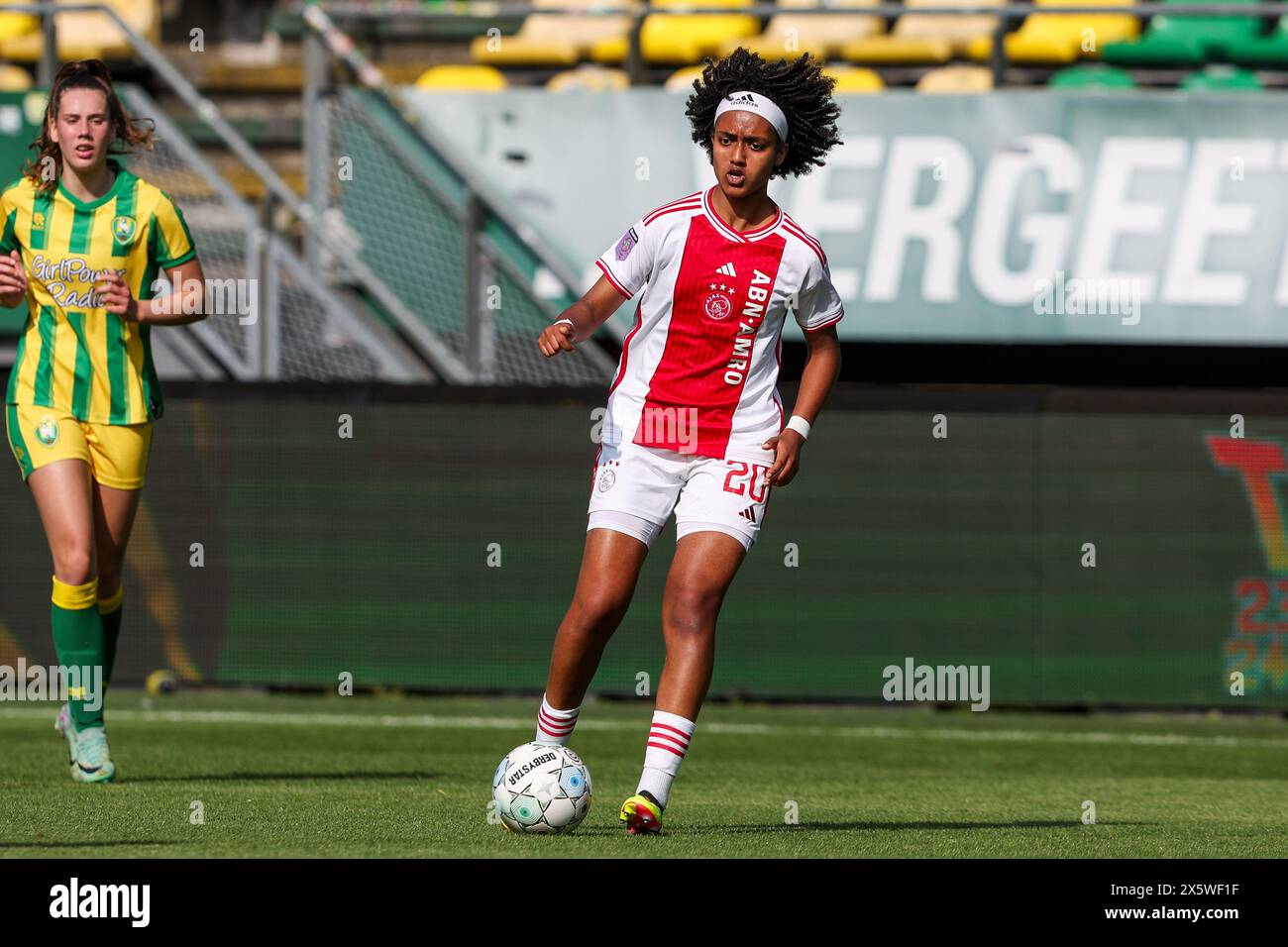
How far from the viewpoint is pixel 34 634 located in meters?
12.5

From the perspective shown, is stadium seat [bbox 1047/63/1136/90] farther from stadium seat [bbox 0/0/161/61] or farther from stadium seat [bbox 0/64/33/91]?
stadium seat [bbox 0/64/33/91]

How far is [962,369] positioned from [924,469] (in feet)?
9.01

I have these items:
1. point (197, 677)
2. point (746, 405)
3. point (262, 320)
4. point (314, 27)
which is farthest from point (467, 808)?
point (314, 27)

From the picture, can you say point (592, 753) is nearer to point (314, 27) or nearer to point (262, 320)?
point (262, 320)

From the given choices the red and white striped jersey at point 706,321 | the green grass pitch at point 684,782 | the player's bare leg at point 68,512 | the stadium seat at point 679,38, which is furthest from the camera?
the stadium seat at point 679,38

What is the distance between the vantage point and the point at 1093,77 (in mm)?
15375

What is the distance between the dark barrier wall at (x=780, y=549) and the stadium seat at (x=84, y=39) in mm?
5129

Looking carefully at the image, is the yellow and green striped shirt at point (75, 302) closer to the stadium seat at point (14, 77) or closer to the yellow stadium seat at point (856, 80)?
the yellow stadium seat at point (856, 80)

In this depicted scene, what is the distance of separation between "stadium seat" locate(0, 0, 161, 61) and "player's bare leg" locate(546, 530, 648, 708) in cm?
1075

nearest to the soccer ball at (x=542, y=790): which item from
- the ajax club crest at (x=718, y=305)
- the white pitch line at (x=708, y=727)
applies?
the ajax club crest at (x=718, y=305)

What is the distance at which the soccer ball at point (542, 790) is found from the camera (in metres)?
6.70

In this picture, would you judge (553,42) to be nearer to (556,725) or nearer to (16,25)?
(16,25)

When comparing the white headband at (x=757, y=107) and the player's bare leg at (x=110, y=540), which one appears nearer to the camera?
the white headband at (x=757, y=107)

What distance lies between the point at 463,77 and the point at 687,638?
994cm
